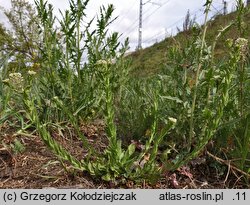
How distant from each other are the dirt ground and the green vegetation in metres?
0.04

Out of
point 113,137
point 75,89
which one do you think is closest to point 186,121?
point 113,137

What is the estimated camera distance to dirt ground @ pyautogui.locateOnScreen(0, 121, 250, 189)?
1.43 meters

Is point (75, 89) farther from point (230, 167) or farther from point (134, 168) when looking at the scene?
point (230, 167)

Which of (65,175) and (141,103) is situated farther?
(141,103)

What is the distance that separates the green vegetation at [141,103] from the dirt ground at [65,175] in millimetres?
41

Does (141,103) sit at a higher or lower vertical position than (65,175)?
higher

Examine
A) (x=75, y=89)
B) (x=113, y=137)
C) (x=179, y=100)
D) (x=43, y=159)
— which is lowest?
(x=43, y=159)

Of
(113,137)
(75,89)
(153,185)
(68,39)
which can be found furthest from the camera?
(75,89)

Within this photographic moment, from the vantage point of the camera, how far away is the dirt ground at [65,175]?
143cm

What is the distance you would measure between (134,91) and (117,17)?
0.48m

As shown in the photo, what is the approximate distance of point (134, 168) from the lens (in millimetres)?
1479

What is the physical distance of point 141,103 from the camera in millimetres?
1878

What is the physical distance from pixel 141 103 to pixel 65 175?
0.66 meters

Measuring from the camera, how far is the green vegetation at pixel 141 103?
52.4 inches
